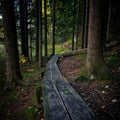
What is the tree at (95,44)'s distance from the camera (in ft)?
23.5

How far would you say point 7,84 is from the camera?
932cm

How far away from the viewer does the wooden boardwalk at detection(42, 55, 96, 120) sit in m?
4.51

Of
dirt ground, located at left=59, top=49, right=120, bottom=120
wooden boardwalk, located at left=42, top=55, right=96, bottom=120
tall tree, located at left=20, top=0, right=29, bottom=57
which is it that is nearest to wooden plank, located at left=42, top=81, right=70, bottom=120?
wooden boardwalk, located at left=42, top=55, right=96, bottom=120

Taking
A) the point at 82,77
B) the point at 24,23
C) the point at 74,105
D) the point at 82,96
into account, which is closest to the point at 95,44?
the point at 82,77

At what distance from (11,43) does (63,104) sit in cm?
459

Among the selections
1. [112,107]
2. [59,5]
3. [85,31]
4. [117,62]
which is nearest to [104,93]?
[112,107]

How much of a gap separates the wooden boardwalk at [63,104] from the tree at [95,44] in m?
1.31

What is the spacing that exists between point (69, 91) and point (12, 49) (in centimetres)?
390

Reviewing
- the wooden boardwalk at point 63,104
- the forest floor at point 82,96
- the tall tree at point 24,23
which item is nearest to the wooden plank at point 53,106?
the wooden boardwalk at point 63,104

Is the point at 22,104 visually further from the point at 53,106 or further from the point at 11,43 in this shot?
the point at 53,106

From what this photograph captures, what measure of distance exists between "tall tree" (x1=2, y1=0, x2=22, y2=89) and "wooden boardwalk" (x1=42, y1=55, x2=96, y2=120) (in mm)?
2571

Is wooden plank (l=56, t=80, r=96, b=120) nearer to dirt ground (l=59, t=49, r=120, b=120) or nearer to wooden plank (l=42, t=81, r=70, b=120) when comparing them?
wooden plank (l=42, t=81, r=70, b=120)

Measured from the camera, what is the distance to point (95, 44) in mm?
7359

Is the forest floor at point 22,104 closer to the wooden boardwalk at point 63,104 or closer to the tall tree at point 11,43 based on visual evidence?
the tall tree at point 11,43
